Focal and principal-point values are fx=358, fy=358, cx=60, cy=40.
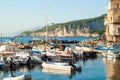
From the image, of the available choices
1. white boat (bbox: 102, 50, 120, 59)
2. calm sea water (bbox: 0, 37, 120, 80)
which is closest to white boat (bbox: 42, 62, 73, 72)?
calm sea water (bbox: 0, 37, 120, 80)

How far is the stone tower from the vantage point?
82938 millimetres

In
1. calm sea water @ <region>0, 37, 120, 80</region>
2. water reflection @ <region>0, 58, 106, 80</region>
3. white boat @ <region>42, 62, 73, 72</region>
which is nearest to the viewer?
calm sea water @ <region>0, 37, 120, 80</region>

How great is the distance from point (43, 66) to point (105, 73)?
888 centimetres

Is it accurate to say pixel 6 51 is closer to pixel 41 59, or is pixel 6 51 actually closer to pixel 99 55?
pixel 41 59

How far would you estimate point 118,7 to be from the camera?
84188 mm

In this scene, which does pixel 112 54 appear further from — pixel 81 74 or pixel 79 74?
pixel 79 74

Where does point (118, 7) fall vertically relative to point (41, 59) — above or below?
above

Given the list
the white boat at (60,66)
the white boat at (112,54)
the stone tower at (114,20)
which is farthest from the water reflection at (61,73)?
the stone tower at (114,20)

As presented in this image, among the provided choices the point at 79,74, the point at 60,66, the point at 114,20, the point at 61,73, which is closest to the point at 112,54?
the point at 60,66

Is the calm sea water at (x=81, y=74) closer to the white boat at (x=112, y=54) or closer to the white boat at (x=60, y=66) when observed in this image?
the white boat at (x=60, y=66)

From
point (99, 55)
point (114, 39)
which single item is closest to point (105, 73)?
point (99, 55)

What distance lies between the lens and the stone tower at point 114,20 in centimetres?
8294

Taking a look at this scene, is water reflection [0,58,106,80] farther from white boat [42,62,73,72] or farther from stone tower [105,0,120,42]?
stone tower [105,0,120,42]

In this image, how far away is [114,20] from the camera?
8350 centimetres
